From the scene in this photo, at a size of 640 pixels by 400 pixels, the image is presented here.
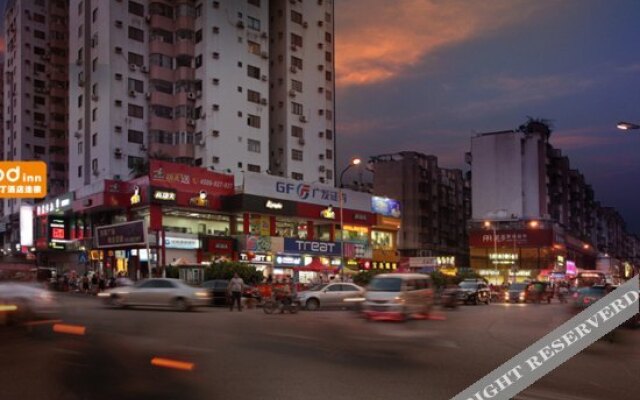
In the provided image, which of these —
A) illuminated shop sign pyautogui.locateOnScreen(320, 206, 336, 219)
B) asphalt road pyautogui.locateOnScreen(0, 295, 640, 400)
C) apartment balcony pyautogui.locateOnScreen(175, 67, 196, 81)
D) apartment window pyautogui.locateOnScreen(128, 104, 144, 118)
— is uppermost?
apartment balcony pyautogui.locateOnScreen(175, 67, 196, 81)

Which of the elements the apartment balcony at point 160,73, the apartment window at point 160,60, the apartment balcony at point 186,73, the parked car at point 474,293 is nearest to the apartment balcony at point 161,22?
the apartment window at point 160,60

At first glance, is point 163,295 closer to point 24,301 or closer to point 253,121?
point 24,301

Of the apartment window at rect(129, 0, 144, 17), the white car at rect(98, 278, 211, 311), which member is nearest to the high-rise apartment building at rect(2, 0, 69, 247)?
the apartment window at rect(129, 0, 144, 17)

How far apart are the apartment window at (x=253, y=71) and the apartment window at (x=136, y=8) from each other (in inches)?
482

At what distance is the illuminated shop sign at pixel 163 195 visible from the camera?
4958 cm

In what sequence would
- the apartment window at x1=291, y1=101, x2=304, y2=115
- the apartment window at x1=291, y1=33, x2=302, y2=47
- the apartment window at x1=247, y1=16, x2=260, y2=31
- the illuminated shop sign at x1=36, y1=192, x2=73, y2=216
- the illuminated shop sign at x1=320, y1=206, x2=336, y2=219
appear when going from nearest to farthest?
the illuminated shop sign at x1=36, y1=192, x2=73, y2=216, the illuminated shop sign at x1=320, y1=206, x2=336, y2=219, the apartment window at x1=247, y1=16, x2=260, y2=31, the apartment window at x1=291, y1=101, x2=304, y2=115, the apartment window at x1=291, y1=33, x2=302, y2=47

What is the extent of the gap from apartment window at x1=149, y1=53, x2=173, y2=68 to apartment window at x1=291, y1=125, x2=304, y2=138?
1549 centimetres

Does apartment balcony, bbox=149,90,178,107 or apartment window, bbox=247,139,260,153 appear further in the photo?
apartment window, bbox=247,139,260,153

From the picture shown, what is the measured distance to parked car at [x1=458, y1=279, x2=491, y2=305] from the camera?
1601 inches

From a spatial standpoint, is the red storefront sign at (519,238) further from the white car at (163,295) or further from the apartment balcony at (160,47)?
the white car at (163,295)

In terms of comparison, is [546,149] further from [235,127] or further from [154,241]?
[154,241]

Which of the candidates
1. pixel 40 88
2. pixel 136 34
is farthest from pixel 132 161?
pixel 40 88

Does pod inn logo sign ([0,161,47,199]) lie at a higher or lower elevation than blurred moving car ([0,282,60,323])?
higher

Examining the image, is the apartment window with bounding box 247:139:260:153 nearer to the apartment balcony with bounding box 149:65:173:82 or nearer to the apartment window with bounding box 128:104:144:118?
the apartment balcony with bounding box 149:65:173:82
